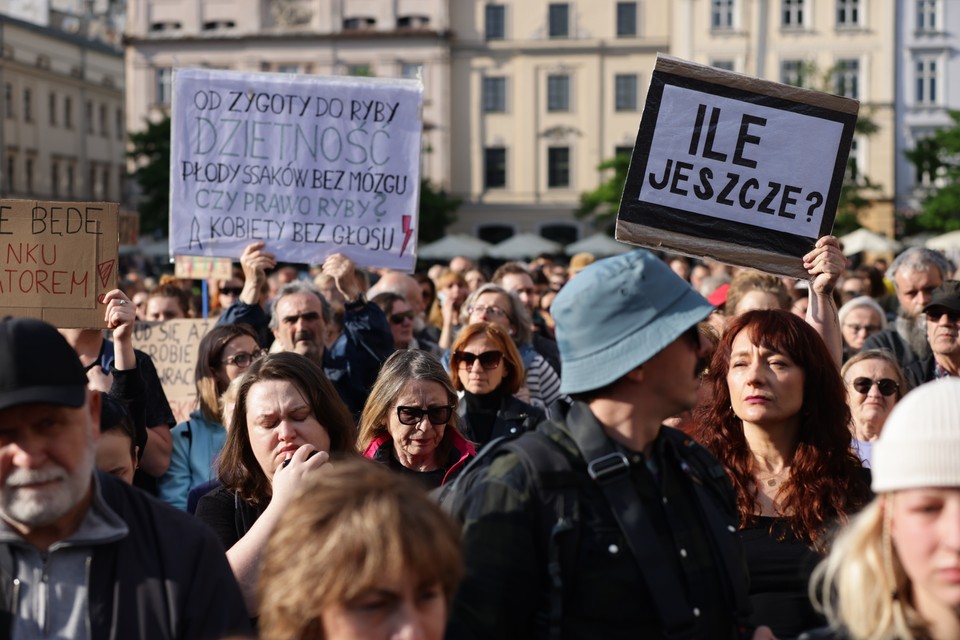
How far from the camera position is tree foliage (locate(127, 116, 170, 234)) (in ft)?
158

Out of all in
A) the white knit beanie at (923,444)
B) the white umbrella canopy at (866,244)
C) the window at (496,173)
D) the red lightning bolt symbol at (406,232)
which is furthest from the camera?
the window at (496,173)

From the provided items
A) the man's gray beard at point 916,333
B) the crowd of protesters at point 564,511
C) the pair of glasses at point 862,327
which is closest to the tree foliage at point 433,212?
the pair of glasses at point 862,327

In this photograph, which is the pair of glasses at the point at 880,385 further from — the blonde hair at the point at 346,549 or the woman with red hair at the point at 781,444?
the blonde hair at the point at 346,549

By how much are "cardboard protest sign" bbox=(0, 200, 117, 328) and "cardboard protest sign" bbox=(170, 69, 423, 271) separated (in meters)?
1.93

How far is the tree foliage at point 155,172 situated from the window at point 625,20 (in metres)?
22.3

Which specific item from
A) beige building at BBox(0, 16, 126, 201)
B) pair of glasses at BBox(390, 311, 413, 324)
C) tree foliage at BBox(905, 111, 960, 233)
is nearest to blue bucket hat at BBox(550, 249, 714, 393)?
pair of glasses at BBox(390, 311, 413, 324)

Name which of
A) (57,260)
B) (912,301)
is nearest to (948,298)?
(912,301)

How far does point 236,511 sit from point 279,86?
435 centimetres

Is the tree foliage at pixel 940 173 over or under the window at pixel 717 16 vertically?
under

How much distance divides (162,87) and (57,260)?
2441 inches

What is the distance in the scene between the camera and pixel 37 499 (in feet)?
9.86

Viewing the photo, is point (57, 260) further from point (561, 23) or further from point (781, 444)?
point (561, 23)

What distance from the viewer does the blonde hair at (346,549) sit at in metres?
2.68

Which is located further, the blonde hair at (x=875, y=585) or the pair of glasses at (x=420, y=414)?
the pair of glasses at (x=420, y=414)
